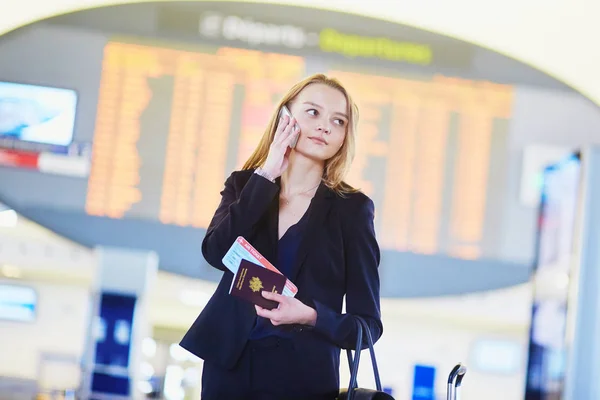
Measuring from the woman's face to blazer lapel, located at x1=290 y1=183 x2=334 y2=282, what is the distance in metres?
0.06

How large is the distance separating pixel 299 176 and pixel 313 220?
0.33 feet

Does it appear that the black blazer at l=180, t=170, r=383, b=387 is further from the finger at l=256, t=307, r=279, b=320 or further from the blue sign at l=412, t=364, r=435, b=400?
the blue sign at l=412, t=364, r=435, b=400

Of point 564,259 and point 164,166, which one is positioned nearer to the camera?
point 564,259

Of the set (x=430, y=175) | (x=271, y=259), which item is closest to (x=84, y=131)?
(x=430, y=175)

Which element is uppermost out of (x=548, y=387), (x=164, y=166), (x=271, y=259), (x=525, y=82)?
(x=525, y=82)

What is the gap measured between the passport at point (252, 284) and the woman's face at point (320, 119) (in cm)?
25

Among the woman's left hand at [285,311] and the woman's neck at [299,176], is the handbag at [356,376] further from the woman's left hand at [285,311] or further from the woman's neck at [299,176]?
the woman's neck at [299,176]

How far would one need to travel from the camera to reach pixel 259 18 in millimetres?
4660

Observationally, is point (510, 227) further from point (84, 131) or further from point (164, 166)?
point (84, 131)

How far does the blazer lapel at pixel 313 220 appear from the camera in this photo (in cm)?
139

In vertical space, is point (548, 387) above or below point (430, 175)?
below

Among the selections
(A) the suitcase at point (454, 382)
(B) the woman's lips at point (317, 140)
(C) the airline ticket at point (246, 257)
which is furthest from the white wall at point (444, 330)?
(C) the airline ticket at point (246, 257)

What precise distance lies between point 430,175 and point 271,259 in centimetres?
338

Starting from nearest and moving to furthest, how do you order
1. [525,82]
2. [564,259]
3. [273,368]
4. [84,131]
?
1. [273,368]
2. [564,259]
3. [84,131]
4. [525,82]
